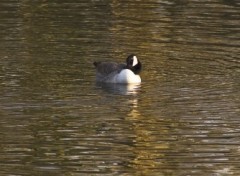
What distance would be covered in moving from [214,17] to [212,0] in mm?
2919

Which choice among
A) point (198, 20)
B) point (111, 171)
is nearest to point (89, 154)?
point (111, 171)

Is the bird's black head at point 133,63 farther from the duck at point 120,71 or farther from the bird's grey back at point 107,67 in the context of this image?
the bird's grey back at point 107,67

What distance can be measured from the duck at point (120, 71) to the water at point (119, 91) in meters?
0.23

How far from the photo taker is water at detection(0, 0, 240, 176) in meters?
15.9

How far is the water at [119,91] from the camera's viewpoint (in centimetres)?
1585

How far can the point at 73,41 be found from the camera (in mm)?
24922

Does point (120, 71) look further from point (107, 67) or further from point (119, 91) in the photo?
point (119, 91)

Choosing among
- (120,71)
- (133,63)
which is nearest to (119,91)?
(120,71)

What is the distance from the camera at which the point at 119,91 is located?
68.6ft

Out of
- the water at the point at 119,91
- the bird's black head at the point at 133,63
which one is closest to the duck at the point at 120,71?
the bird's black head at the point at 133,63

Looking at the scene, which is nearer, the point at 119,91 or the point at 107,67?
the point at 119,91

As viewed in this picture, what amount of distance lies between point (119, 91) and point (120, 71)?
33.0 inches

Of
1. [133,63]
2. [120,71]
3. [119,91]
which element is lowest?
[119,91]

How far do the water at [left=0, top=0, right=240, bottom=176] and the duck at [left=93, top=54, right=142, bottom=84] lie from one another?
233 mm
